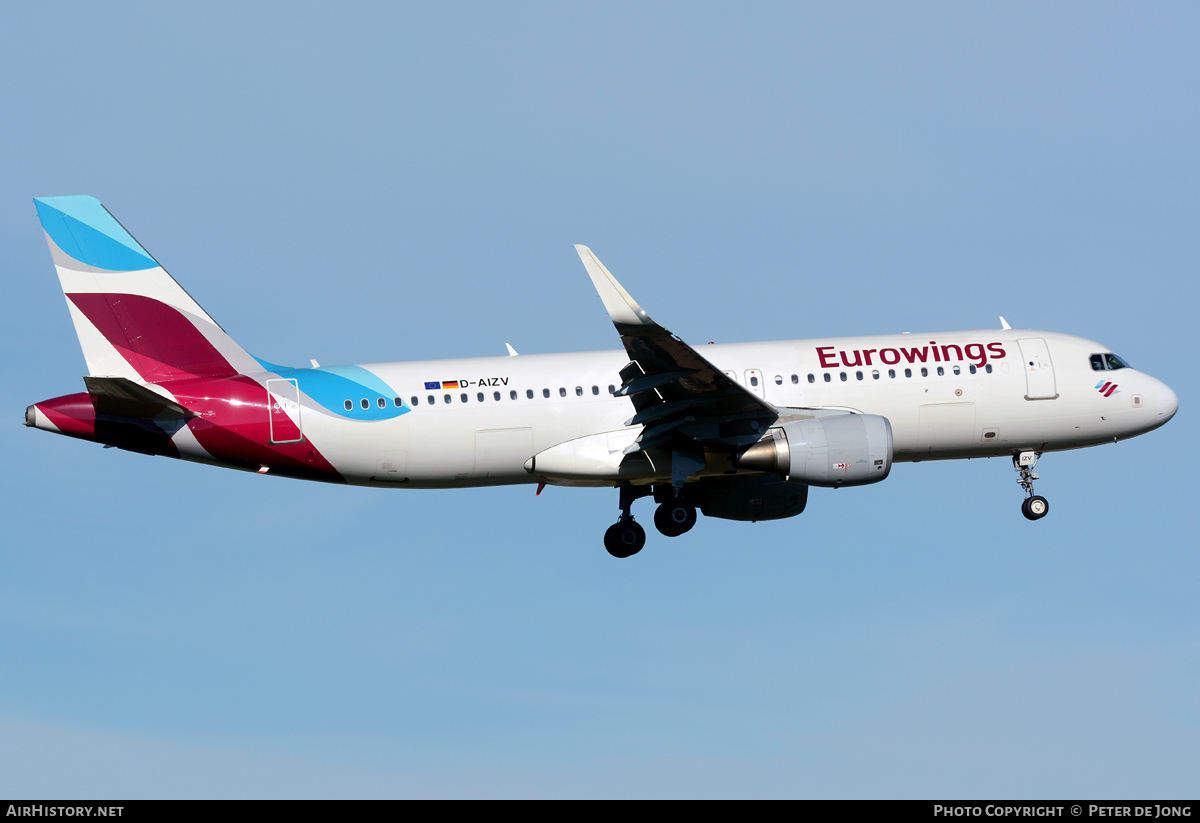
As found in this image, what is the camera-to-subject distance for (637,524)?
36812 millimetres

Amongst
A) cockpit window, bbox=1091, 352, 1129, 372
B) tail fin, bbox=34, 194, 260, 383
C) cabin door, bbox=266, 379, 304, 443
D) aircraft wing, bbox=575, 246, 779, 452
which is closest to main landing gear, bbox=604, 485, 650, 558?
aircraft wing, bbox=575, 246, 779, 452

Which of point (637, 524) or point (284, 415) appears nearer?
point (284, 415)

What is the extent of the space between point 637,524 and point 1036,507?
1128 centimetres

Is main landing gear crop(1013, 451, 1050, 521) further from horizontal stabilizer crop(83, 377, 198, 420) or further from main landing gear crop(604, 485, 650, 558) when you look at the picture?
horizontal stabilizer crop(83, 377, 198, 420)

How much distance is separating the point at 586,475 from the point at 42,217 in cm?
1565

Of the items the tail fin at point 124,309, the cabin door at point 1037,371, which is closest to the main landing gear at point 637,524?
the cabin door at point 1037,371

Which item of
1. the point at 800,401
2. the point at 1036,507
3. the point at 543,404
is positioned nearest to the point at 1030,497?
the point at 1036,507

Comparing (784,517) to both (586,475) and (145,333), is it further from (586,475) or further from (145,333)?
(145,333)

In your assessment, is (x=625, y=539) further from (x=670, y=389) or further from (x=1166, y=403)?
(x=1166, y=403)

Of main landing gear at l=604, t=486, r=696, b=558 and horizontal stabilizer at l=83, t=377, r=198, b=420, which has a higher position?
horizontal stabilizer at l=83, t=377, r=198, b=420

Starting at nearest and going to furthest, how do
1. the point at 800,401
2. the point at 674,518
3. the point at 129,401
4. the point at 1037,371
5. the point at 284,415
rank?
the point at 129,401 < the point at 284,415 < the point at 800,401 < the point at 1037,371 < the point at 674,518

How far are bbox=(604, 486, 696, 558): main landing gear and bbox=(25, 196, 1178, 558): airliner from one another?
0.22 ft

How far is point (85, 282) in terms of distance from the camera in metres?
34.1

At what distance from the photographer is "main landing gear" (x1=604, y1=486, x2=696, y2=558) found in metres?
36.3
